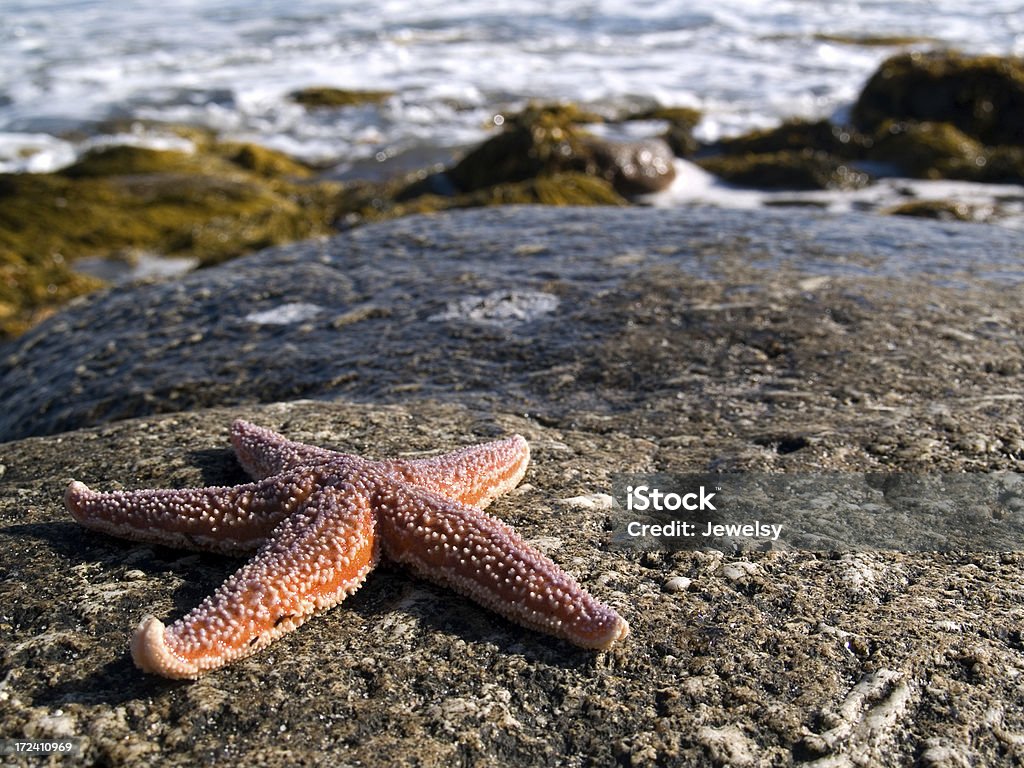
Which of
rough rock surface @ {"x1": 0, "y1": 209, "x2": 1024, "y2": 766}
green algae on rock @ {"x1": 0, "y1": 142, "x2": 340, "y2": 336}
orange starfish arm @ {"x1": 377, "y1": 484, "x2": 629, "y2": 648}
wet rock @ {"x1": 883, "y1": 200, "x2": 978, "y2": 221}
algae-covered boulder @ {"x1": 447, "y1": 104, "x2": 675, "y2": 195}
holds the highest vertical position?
orange starfish arm @ {"x1": 377, "y1": 484, "x2": 629, "y2": 648}

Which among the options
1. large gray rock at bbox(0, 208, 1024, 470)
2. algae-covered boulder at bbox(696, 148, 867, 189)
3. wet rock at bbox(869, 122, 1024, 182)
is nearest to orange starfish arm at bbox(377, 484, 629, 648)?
large gray rock at bbox(0, 208, 1024, 470)

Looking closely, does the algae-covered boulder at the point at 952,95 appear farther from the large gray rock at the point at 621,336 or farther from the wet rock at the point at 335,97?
the wet rock at the point at 335,97

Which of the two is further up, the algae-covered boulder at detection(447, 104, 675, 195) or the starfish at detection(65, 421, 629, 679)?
the starfish at detection(65, 421, 629, 679)

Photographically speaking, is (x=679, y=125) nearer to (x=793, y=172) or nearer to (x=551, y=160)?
(x=793, y=172)

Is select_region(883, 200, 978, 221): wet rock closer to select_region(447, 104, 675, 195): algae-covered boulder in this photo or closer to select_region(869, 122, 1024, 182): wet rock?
select_region(869, 122, 1024, 182): wet rock

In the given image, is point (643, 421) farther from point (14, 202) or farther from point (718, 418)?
point (14, 202)

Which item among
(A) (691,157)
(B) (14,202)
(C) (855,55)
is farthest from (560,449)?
(C) (855,55)

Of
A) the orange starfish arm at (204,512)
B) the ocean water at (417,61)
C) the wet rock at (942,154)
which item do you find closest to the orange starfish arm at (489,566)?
the orange starfish arm at (204,512)
